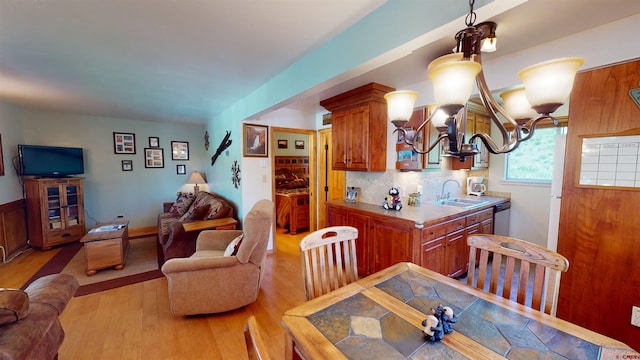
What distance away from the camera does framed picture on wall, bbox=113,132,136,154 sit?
4898mm

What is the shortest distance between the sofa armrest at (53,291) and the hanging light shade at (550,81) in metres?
2.65

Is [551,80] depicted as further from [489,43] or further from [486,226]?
[486,226]

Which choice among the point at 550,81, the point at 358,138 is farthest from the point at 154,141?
the point at 550,81

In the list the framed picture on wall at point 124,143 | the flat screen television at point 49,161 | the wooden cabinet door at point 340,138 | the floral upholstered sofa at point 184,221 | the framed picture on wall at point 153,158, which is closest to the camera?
the wooden cabinet door at point 340,138

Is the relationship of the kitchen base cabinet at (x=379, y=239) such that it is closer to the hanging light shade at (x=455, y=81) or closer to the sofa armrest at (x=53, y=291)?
the hanging light shade at (x=455, y=81)

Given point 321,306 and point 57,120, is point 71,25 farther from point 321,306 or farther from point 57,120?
point 57,120

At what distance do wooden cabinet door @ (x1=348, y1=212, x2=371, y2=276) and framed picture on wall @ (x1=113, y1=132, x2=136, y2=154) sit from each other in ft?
16.2

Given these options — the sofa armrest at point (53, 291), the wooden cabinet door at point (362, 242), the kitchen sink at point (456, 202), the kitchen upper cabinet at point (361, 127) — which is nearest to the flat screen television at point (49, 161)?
the sofa armrest at point (53, 291)

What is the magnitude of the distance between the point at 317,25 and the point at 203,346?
2.53 m

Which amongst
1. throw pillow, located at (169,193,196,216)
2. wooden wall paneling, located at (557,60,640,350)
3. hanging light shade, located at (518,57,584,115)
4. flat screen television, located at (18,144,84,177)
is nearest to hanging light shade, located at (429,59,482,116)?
hanging light shade, located at (518,57,584,115)

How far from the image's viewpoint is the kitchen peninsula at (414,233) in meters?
2.37

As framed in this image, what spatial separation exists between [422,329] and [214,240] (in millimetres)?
2557

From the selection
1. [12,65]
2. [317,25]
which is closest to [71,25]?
[12,65]

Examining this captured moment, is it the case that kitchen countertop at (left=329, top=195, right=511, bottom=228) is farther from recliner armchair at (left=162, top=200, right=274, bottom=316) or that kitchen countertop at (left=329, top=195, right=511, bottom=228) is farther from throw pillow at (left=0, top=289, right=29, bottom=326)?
throw pillow at (left=0, top=289, right=29, bottom=326)
